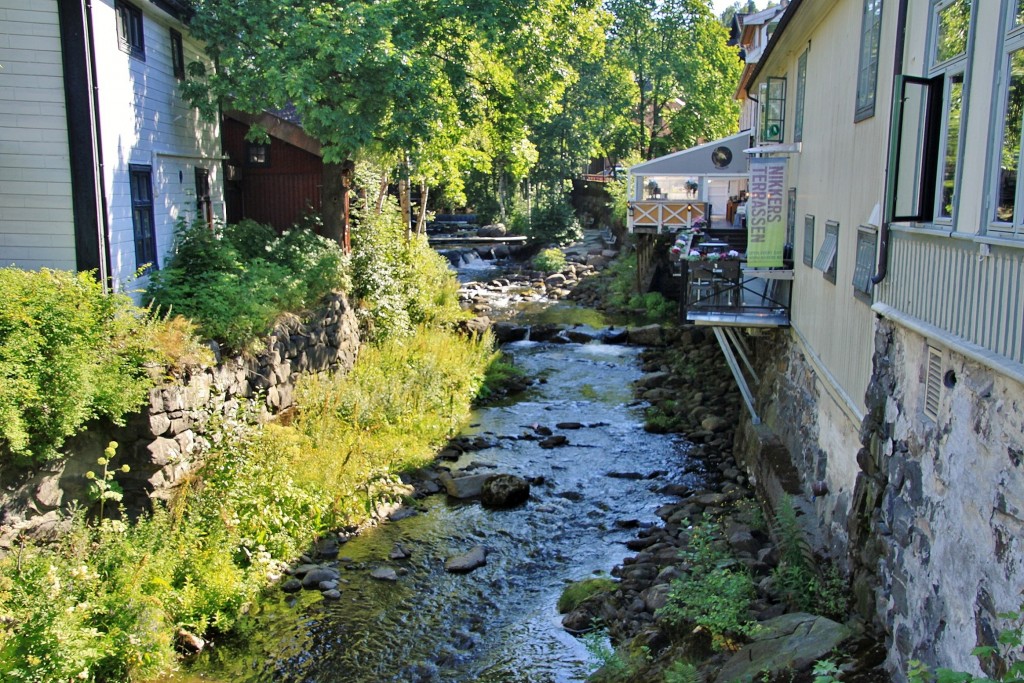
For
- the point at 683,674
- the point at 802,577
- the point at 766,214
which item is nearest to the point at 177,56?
the point at 766,214

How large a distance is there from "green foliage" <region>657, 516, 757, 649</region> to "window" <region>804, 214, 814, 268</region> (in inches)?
164

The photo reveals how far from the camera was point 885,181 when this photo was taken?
284 inches

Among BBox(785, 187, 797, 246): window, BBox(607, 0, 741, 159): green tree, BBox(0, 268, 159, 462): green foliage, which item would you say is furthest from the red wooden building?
BBox(607, 0, 741, 159): green tree

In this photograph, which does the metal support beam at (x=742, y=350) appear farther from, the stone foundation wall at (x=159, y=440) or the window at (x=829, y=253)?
the stone foundation wall at (x=159, y=440)

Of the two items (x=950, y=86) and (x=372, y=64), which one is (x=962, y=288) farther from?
(x=372, y=64)

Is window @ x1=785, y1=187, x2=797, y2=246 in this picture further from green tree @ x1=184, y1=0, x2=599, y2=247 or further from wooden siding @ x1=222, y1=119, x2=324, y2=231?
wooden siding @ x1=222, y1=119, x2=324, y2=231

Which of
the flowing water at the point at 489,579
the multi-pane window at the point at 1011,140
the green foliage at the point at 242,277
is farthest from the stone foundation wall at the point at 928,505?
the green foliage at the point at 242,277

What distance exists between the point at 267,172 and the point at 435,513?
393 inches

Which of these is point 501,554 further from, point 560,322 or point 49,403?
point 560,322

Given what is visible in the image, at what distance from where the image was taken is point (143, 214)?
13555 millimetres

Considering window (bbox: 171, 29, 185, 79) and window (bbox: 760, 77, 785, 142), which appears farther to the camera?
window (bbox: 760, 77, 785, 142)

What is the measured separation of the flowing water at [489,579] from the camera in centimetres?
896

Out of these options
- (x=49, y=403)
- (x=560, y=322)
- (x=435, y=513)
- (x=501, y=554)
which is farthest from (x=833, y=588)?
(x=560, y=322)

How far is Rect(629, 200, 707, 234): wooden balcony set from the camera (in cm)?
2542
